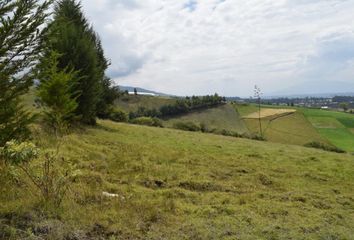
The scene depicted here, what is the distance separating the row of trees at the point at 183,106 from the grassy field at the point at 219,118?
1.46 meters

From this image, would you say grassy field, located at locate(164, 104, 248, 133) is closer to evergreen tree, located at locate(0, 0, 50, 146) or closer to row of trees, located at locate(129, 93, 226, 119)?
row of trees, located at locate(129, 93, 226, 119)

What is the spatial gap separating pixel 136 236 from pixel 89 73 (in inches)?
739

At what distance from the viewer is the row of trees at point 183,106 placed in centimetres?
7494

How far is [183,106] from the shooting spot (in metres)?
76.6

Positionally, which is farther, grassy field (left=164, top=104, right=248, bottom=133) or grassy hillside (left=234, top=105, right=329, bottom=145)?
grassy field (left=164, top=104, right=248, bottom=133)

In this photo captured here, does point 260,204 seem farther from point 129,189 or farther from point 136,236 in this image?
point 136,236

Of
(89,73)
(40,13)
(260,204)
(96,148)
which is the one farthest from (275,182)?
(89,73)

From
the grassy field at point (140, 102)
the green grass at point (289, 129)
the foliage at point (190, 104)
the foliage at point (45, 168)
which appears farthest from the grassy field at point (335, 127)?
the foliage at point (45, 168)

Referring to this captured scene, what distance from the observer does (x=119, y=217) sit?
21.9ft

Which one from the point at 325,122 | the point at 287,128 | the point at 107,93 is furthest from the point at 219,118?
the point at 107,93

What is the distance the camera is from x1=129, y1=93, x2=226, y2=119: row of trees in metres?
74.9

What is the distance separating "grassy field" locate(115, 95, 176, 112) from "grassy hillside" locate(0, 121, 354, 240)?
68.9 m

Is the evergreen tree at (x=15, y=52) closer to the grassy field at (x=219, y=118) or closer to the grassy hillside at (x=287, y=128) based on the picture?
the grassy hillside at (x=287, y=128)

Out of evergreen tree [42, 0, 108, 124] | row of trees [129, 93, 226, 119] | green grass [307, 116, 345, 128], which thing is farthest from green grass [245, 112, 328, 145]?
evergreen tree [42, 0, 108, 124]
